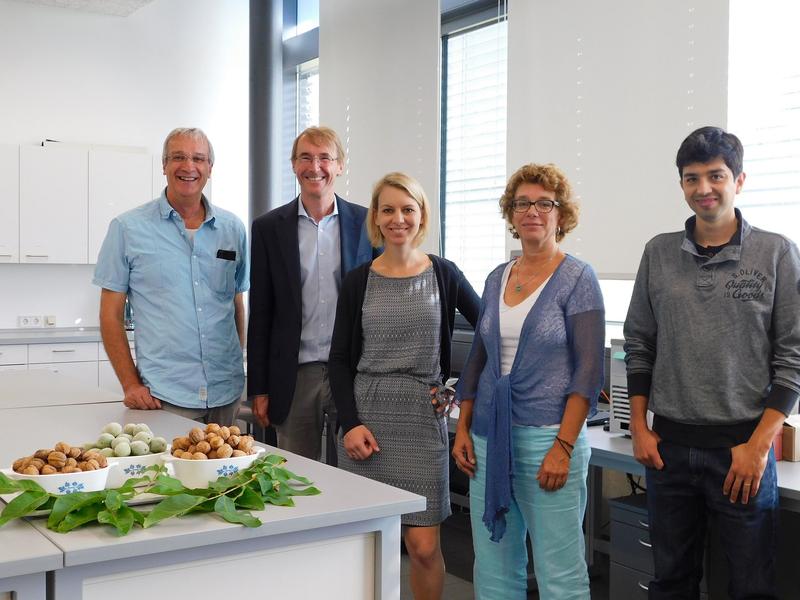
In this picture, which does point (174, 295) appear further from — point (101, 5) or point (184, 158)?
point (101, 5)

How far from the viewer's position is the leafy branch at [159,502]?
5.22ft

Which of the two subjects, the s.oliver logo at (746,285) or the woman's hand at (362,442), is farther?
the woman's hand at (362,442)

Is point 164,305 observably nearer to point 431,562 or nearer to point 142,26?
point 431,562

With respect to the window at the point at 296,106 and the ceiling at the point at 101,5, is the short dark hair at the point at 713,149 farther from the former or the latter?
the ceiling at the point at 101,5

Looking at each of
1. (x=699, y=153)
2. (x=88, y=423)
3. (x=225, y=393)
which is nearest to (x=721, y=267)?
(x=699, y=153)

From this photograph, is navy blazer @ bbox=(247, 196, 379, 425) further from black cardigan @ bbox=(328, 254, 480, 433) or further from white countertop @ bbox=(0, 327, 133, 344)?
white countertop @ bbox=(0, 327, 133, 344)

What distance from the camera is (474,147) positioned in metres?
5.23

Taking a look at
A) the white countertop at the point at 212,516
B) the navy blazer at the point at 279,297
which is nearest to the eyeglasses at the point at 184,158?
the navy blazer at the point at 279,297

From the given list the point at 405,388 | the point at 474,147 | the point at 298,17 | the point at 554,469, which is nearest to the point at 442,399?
the point at 405,388

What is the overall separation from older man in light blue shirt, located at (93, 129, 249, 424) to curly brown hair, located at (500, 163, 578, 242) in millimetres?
1148

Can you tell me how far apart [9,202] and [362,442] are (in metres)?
4.32

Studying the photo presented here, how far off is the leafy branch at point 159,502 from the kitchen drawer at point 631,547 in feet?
4.98

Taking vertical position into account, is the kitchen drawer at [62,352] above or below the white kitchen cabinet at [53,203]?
below

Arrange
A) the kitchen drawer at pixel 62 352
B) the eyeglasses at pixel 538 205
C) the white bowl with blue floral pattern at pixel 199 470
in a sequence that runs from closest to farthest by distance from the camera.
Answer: the white bowl with blue floral pattern at pixel 199 470
the eyeglasses at pixel 538 205
the kitchen drawer at pixel 62 352
